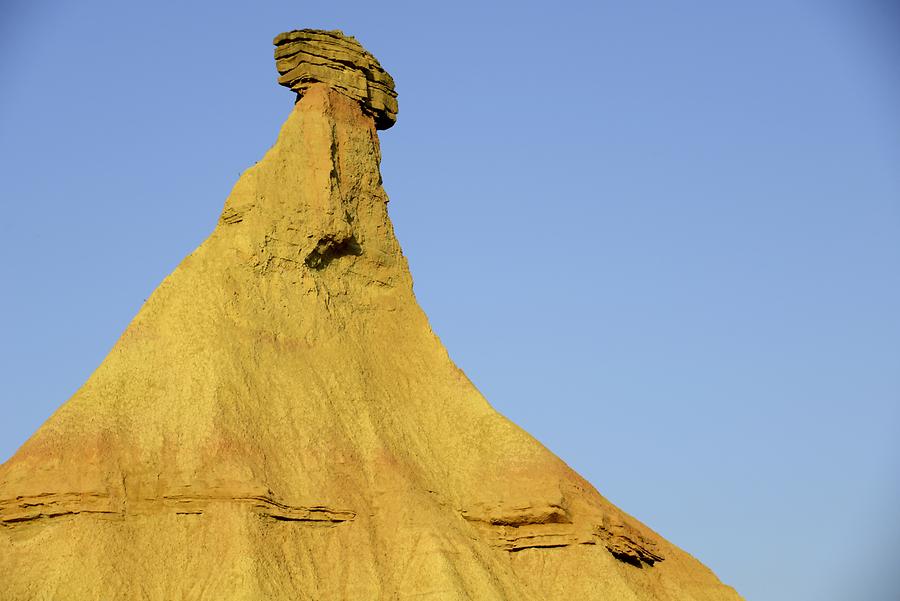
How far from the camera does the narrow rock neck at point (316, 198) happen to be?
4950 centimetres

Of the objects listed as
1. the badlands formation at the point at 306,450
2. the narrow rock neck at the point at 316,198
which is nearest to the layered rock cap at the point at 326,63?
the badlands formation at the point at 306,450

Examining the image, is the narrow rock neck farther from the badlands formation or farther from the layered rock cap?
the layered rock cap

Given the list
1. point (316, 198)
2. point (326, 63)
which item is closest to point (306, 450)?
point (316, 198)

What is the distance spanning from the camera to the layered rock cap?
5369cm

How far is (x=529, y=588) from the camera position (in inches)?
1812

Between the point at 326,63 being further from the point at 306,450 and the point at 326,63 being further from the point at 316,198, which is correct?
the point at 306,450

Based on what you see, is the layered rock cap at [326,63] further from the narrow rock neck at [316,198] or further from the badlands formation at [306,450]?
the narrow rock neck at [316,198]

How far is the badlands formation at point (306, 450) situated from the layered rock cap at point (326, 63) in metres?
0.08

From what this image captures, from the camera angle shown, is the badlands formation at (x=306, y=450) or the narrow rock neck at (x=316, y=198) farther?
the narrow rock neck at (x=316, y=198)

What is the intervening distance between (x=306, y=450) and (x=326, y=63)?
14.9m

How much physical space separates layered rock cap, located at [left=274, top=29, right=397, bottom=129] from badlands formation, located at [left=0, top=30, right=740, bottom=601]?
76 millimetres

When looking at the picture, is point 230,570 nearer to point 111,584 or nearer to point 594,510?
point 111,584

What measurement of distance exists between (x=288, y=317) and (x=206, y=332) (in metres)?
3.18

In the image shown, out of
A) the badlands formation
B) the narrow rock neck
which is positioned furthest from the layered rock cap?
the narrow rock neck
